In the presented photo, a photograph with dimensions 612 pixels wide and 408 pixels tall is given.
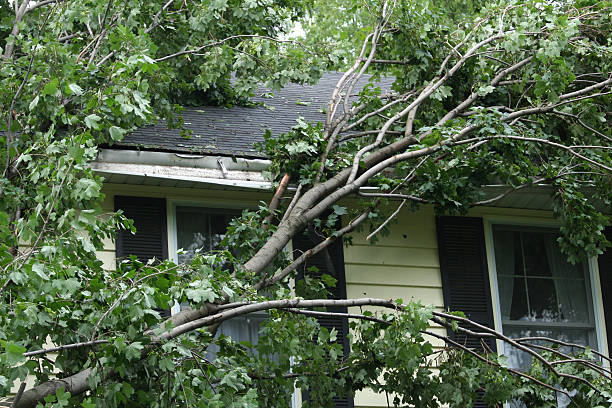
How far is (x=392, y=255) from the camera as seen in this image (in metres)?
8.48

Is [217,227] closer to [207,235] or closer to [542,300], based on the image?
[207,235]

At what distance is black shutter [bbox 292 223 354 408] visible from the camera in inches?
321

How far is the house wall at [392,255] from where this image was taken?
8.23 m

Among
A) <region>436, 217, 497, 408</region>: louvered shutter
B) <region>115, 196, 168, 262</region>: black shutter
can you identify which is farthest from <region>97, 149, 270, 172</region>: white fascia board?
<region>436, 217, 497, 408</region>: louvered shutter

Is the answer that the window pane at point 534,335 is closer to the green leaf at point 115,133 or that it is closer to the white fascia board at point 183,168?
the white fascia board at point 183,168

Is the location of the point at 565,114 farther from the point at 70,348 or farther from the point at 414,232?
the point at 70,348

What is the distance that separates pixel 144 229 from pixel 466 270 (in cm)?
271

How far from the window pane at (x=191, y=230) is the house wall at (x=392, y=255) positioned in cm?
10

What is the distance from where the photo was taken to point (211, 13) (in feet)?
25.7

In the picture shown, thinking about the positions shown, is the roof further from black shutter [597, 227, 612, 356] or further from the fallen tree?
black shutter [597, 227, 612, 356]

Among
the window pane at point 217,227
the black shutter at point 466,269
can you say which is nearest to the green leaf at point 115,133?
the window pane at point 217,227

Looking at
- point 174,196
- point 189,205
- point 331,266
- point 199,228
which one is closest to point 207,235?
point 199,228

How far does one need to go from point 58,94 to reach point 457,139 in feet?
9.75

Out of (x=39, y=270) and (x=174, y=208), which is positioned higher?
(x=174, y=208)
